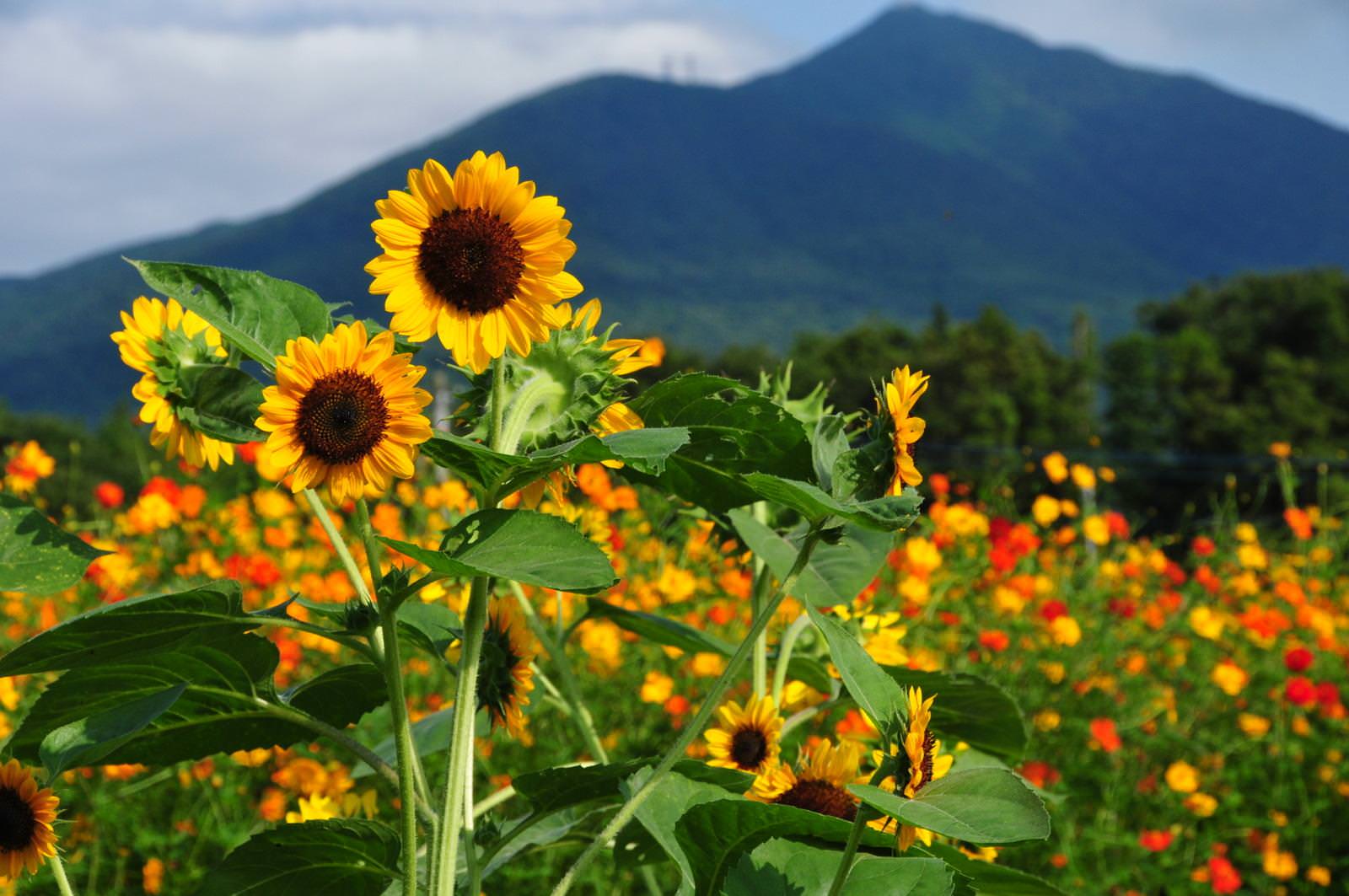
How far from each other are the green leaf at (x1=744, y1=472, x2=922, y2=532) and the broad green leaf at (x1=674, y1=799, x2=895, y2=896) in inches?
9.1

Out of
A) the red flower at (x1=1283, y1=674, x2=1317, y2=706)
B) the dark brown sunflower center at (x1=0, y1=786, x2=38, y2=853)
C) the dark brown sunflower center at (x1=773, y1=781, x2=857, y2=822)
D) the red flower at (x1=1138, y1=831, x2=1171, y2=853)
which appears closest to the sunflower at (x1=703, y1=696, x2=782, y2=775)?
the dark brown sunflower center at (x1=773, y1=781, x2=857, y2=822)

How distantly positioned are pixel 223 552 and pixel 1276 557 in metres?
4.24

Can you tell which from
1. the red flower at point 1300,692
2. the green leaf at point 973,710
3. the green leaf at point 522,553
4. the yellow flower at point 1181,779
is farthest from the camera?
the red flower at point 1300,692

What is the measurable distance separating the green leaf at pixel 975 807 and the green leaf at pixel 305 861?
1.37ft

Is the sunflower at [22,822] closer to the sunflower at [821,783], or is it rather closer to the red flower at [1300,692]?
the sunflower at [821,783]

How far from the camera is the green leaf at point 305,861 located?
0.94m

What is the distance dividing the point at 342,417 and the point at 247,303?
4.7 inches

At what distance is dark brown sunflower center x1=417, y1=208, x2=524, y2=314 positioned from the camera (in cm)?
86

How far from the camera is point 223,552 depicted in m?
4.04

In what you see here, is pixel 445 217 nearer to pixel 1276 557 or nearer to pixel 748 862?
pixel 748 862

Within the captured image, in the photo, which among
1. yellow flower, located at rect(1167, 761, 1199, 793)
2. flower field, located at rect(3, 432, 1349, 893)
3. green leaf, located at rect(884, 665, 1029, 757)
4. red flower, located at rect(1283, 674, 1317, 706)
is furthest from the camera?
red flower, located at rect(1283, 674, 1317, 706)

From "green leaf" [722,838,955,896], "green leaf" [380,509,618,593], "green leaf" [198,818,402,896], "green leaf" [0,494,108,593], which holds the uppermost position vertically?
"green leaf" [380,509,618,593]

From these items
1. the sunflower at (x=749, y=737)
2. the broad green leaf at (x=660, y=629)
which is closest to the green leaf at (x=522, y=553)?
the broad green leaf at (x=660, y=629)

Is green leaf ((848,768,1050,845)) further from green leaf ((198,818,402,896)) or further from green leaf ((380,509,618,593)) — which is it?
green leaf ((198,818,402,896))
